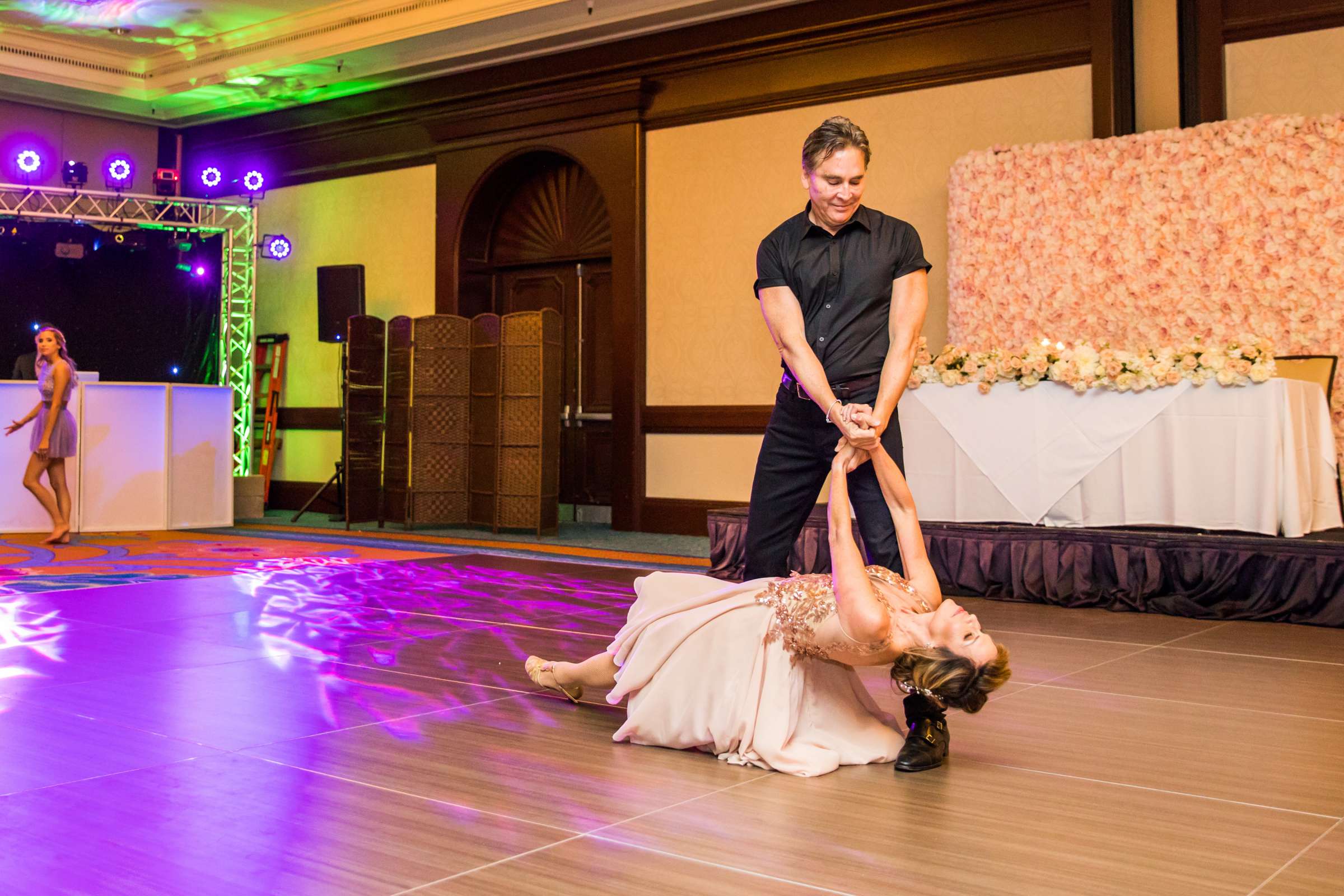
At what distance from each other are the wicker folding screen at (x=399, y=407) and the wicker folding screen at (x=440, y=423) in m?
0.11

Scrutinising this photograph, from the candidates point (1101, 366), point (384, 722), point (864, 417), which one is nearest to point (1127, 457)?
point (1101, 366)

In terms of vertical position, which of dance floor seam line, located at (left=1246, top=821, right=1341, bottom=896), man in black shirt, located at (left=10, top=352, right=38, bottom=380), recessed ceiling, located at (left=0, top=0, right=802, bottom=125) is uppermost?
recessed ceiling, located at (left=0, top=0, right=802, bottom=125)

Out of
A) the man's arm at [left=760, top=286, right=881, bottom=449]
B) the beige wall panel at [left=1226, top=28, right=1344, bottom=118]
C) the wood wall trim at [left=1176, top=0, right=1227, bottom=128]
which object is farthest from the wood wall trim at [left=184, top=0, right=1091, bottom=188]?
the man's arm at [left=760, top=286, right=881, bottom=449]

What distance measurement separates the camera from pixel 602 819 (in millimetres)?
2297

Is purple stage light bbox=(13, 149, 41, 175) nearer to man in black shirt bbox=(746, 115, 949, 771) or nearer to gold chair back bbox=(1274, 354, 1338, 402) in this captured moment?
man in black shirt bbox=(746, 115, 949, 771)

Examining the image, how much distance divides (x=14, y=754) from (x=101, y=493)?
6.92 meters

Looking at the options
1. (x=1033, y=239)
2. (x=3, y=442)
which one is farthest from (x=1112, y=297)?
(x=3, y=442)

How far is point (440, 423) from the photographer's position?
9.59m

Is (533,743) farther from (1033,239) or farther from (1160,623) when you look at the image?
(1033,239)

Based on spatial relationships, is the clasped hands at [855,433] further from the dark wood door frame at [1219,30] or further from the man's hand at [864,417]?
the dark wood door frame at [1219,30]

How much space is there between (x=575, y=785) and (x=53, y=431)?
23.5ft

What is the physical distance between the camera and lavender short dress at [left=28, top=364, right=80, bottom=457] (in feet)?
27.5

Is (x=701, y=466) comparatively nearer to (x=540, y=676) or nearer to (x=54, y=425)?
(x=54, y=425)

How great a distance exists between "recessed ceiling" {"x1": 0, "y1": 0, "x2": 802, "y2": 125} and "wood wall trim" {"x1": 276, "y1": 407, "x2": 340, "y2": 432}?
2.88 meters
